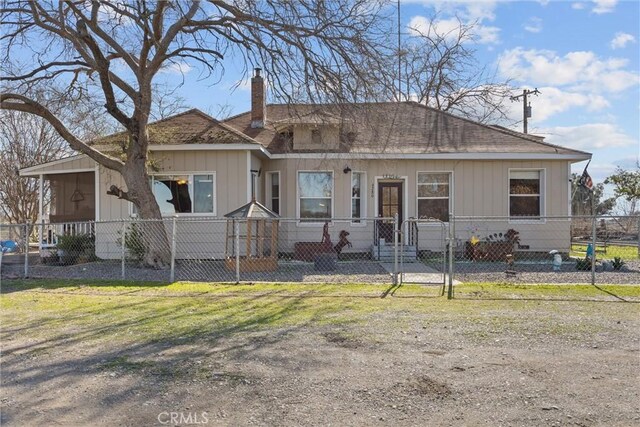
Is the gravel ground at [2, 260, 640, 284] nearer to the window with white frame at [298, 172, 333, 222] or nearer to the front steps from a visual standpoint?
the front steps

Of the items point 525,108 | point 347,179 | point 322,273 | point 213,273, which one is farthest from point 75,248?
point 525,108

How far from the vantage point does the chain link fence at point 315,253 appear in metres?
11.2

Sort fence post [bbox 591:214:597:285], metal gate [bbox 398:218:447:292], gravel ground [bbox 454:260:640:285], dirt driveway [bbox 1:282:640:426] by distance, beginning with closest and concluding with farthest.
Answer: dirt driveway [bbox 1:282:640:426] < fence post [bbox 591:214:597:285] < gravel ground [bbox 454:260:640:285] < metal gate [bbox 398:218:447:292]

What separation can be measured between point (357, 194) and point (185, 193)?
529 centimetres

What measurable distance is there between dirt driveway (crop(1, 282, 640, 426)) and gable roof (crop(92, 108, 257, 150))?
6.74m

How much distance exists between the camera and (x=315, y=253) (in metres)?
14.1

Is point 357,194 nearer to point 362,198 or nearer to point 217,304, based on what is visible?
point 362,198

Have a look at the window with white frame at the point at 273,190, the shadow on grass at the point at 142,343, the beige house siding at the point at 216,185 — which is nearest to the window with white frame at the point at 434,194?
the window with white frame at the point at 273,190

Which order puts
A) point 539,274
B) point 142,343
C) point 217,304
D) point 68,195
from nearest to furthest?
point 142,343
point 217,304
point 539,274
point 68,195

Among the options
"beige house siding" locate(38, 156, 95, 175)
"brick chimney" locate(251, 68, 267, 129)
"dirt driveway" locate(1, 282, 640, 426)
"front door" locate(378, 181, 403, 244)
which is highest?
"brick chimney" locate(251, 68, 267, 129)

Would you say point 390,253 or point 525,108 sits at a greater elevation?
point 525,108

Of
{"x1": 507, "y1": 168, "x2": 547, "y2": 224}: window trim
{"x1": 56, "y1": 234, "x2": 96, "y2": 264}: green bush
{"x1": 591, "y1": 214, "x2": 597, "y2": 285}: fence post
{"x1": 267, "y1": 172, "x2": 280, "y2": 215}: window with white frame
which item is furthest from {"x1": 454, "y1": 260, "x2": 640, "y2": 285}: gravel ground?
{"x1": 56, "y1": 234, "x2": 96, "y2": 264}: green bush

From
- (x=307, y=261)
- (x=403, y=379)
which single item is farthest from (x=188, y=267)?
(x=403, y=379)

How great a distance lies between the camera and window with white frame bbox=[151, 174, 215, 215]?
14.0m
